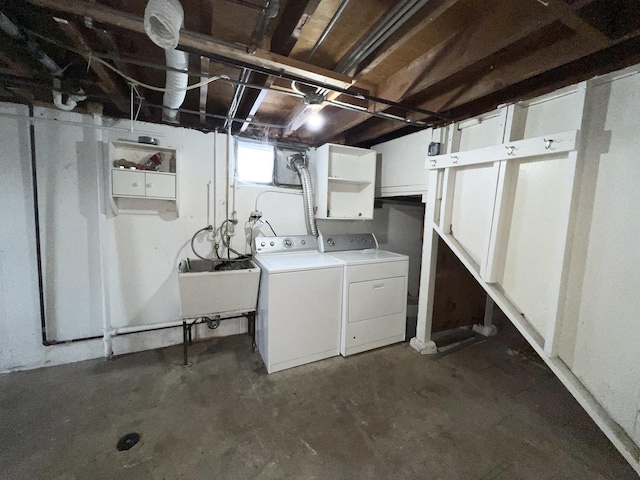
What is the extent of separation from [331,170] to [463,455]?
253 cm

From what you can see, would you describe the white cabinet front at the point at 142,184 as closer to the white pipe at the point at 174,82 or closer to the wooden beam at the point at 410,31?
the white pipe at the point at 174,82

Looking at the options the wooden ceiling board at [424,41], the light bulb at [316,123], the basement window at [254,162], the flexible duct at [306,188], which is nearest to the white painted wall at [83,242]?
Answer: the basement window at [254,162]

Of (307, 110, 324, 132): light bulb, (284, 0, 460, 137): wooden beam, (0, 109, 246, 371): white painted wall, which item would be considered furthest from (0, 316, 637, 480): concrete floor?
(307, 110, 324, 132): light bulb

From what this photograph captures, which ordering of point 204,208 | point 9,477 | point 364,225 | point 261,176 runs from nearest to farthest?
point 9,477 → point 204,208 → point 261,176 → point 364,225

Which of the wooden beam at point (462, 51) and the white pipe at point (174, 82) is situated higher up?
the wooden beam at point (462, 51)

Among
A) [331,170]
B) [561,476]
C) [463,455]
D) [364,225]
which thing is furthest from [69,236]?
[561,476]

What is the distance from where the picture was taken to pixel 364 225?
334cm

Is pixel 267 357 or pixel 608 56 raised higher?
pixel 608 56

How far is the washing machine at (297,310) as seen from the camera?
205 centimetres

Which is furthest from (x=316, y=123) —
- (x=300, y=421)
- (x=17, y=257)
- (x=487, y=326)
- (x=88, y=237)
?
(x=487, y=326)

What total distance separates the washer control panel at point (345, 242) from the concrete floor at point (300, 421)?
111cm

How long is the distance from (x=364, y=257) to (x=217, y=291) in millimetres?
1375

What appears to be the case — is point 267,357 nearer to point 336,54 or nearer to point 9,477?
point 9,477

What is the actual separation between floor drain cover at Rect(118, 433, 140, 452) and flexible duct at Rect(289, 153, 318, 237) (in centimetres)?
208
